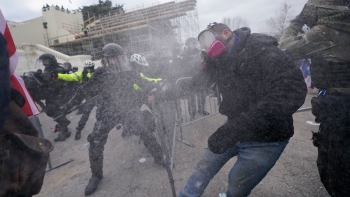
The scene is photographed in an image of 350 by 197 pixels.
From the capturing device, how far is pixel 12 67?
1214 millimetres

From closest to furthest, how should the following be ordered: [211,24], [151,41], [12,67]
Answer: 1. [12,67]
2. [211,24]
3. [151,41]

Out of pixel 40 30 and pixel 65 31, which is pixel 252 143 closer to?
pixel 65 31

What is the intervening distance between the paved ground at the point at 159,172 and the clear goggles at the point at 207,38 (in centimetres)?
186

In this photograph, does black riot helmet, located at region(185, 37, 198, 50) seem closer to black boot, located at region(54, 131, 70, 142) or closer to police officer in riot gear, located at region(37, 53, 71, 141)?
police officer in riot gear, located at region(37, 53, 71, 141)

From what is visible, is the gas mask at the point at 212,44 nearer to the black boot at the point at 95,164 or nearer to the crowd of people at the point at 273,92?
the crowd of people at the point at 273,92

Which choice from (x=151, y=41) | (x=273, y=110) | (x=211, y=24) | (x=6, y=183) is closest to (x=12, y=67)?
(x=6, y=183)

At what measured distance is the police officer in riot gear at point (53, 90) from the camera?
507 centimetres

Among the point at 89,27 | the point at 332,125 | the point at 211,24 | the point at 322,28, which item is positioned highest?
the point at 89,27

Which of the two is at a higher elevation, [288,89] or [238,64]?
[238,64]

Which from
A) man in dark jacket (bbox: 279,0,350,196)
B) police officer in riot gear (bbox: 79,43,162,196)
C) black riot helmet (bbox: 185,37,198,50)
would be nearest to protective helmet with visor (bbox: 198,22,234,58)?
man in dark jacket (bbox: 279,0,350,196)

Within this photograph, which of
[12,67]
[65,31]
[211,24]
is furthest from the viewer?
[65,31]

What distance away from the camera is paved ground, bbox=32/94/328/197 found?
8.06 ft

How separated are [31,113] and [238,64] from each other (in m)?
1.68

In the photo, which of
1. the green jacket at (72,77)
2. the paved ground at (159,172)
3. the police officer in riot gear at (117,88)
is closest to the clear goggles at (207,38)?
the police officer in riot gear at (117,88)
